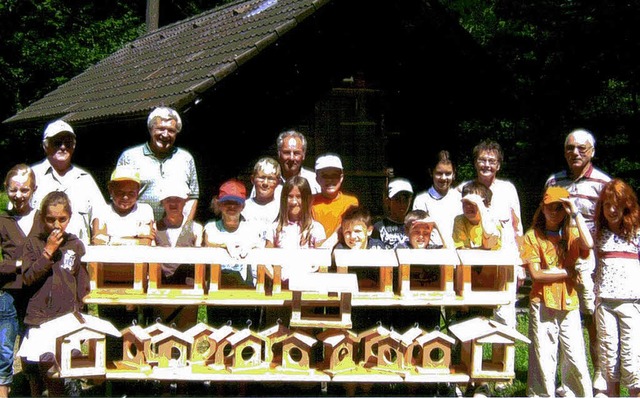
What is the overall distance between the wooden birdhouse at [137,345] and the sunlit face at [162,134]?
1714mm

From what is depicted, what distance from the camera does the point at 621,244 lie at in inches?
202

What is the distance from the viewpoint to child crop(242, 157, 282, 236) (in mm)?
5281

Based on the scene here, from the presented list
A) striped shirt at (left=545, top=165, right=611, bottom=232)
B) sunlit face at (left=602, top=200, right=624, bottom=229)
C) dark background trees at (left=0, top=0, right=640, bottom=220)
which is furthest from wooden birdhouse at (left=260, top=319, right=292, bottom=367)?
dark background trees at (left=0, top=0, right=640, bottom=220)

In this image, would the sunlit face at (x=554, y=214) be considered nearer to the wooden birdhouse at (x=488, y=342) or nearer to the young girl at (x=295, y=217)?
the wooden birdhouse at (x=488, y=342)

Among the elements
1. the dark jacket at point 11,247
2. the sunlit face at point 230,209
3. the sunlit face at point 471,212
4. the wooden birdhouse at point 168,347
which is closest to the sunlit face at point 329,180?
the sunlit face at point 230,209

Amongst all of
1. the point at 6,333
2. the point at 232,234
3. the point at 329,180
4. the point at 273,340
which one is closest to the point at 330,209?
the point at 329,180

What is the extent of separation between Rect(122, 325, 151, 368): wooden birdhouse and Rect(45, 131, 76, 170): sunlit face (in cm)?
173

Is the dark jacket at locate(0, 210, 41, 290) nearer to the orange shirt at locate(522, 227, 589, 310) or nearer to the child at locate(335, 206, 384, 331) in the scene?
the child at locate(335, 206, 384, 331)

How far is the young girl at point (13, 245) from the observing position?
472cm

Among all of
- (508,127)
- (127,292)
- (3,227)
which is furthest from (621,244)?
(508,127)

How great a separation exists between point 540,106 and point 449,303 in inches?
448

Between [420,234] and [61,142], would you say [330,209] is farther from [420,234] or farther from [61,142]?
[61,142]

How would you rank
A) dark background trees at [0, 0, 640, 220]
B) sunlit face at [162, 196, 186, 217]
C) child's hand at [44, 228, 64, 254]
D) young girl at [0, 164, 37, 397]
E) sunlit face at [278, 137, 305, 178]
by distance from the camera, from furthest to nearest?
dark background trees at [0, 0, 640, 220] < sunlit face at [278, 137, 305, 178] < sunlit face at [162, 196, 186, 217] < young girl at [0, 164, 37, 397] < child's hand at [44, 228, 64, 254]

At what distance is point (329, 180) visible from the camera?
5484mm
